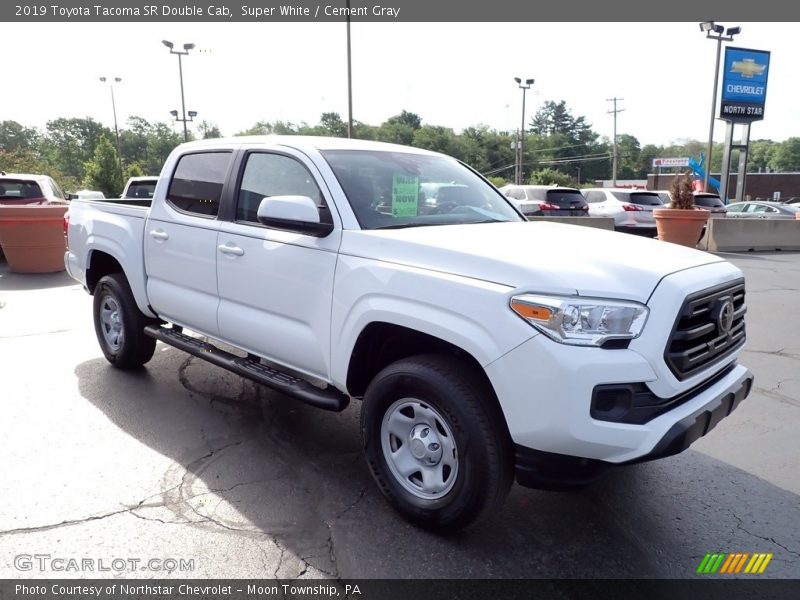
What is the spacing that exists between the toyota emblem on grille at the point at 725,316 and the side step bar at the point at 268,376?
6.57ft

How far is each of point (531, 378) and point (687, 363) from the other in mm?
748

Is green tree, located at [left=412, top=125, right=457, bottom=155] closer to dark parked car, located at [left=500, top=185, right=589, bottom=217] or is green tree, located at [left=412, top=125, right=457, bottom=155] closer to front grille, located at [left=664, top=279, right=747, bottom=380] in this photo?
dark parked car, located at [left=500, top=185, right=589, bottom=217]

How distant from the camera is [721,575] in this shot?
2.69m

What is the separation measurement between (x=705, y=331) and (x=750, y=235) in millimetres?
Answer: 15308

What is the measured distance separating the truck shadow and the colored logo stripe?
40mm

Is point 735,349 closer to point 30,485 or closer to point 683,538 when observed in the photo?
point 683,538

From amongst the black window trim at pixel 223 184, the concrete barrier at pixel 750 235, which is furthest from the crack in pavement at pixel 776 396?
the concrete barrier at pixel 750 235

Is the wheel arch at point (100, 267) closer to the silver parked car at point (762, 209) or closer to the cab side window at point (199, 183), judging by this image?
the cab side window at point (199, 183)

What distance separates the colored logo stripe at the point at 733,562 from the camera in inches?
107

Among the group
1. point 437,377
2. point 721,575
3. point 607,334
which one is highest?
point 607,334

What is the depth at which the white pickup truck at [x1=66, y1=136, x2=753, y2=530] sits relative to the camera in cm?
241

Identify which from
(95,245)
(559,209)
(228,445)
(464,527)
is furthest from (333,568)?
(559,209)

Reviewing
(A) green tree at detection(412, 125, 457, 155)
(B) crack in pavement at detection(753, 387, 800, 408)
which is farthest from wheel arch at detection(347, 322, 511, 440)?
→ (A) green tree at detection(412, 125, 457, 155)

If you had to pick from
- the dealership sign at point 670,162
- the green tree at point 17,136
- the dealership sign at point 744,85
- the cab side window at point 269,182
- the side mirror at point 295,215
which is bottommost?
the side mirror at point 295,215
